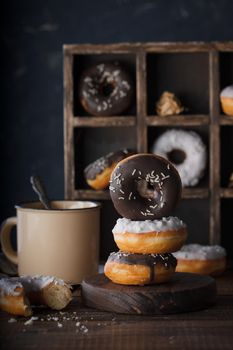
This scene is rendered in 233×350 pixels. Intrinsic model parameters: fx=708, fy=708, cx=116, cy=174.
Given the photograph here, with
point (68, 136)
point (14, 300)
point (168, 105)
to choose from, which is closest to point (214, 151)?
point (168, 105)

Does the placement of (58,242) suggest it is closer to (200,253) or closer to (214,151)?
(200,253)

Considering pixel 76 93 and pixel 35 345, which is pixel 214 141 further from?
pixel 35 345

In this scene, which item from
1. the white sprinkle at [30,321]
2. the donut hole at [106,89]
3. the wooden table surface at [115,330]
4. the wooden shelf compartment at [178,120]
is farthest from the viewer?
the donut hole at [106,89]

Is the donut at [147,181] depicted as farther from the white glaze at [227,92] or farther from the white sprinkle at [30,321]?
Result: the white glaze at [227,92]

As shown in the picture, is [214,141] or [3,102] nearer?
[214,141]

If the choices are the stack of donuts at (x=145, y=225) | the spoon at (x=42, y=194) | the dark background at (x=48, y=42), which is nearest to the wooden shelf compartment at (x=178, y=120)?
the dark background at (x=48, y=42)

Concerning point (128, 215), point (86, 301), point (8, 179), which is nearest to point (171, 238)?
point (128, 215)
